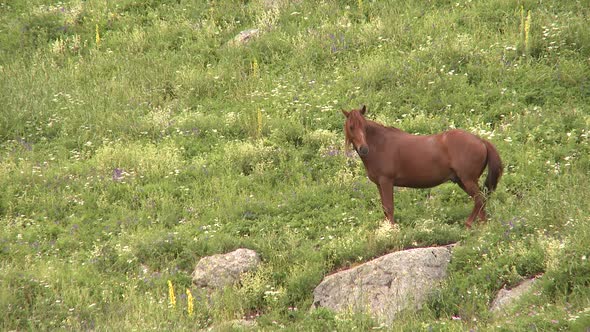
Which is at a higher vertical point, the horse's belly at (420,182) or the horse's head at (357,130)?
the horse's head at (357,130)

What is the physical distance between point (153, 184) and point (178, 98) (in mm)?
3712

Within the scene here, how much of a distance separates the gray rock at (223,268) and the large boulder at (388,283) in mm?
1221

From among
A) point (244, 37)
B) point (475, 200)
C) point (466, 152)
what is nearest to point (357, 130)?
point (466, 152)

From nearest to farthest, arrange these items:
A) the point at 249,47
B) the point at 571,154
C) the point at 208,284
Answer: the point at 208,284 → the point at 571,154 → the point at 249,47

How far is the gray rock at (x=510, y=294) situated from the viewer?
10108 millimetres

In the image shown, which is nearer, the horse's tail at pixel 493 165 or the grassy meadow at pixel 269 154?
the grassy meadow at pixel 269 154

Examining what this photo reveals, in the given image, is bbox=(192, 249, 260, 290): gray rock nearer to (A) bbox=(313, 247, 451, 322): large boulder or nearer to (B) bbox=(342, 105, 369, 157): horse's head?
(A) bbox=(313, 247, 451, 322): large boulder

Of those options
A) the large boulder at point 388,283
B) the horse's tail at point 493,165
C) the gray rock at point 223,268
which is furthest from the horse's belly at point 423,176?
the gray rock at point 223,268

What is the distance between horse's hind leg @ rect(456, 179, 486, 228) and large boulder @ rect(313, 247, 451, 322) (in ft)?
3.69

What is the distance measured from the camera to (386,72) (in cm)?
1767

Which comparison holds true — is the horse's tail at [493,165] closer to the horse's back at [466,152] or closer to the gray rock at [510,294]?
the horse's back at [466,152]


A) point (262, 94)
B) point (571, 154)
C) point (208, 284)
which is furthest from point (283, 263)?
point (262, 94)

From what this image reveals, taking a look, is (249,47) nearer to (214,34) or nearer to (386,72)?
(214,34)

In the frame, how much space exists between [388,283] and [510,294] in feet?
4.85
